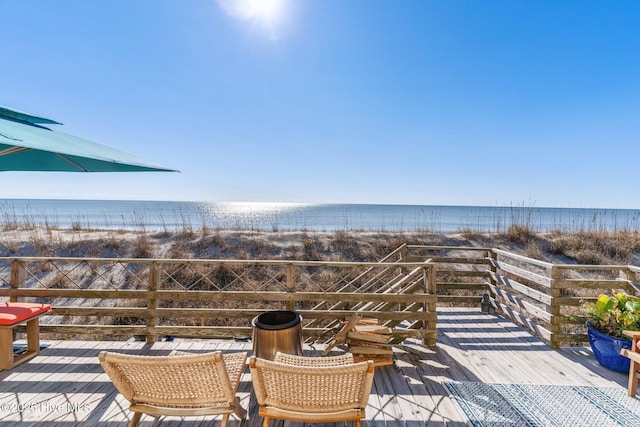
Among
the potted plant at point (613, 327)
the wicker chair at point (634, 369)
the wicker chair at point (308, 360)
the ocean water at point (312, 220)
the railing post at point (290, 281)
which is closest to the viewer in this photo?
the wicker chair at point (308, 360)


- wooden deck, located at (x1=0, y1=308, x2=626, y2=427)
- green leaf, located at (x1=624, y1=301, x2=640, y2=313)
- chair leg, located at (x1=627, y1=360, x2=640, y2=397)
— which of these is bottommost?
wooden deck, located at (x1=0, y1=308, x2=626, y2=427)

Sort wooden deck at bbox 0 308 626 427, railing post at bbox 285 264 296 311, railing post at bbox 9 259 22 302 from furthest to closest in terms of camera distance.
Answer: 1. railing post at bbox 9 259 22 302
2. railing post at bbox 285 264 296 311
3. wooden deck at bbox 0 308 626 427

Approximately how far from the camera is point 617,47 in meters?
Answer: 6.80

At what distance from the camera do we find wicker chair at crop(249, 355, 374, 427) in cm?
152

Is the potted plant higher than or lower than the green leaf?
lower

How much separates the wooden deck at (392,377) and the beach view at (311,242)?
1.0 inches

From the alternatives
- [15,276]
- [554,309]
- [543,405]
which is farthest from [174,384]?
[554,309]

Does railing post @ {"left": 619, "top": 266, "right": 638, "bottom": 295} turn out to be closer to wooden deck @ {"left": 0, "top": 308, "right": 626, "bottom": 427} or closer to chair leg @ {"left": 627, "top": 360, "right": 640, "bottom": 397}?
wooden deck @ {"left": 0, "top": 308, "right": 626, "bottom": 427}

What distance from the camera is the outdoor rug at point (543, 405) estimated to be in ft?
6.97

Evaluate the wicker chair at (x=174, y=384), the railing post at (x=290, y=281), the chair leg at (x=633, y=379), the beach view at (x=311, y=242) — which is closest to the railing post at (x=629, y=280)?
the beach view at (x=311, y=242)

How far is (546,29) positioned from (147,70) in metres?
9.87

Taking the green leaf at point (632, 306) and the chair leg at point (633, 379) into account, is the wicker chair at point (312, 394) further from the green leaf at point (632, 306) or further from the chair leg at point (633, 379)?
the green leaf at point (632, 306)

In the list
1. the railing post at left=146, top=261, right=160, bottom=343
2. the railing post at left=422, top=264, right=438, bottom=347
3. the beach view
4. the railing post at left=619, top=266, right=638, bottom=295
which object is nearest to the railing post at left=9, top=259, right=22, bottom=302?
the beach view

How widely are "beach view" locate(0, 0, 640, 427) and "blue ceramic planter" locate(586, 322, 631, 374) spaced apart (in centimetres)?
2
